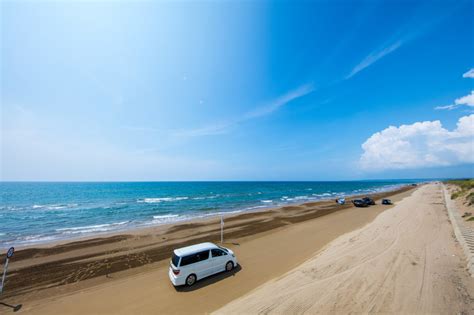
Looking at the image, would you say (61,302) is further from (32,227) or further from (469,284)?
(32,227)

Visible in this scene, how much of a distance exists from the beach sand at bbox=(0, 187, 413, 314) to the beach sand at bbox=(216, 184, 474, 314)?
134 centimetres

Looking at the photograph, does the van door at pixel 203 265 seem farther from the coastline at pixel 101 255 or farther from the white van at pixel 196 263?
the coastline at pixel 101 255

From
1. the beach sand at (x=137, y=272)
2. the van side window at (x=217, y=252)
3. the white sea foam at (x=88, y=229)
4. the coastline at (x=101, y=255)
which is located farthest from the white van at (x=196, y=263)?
the white sea foam at (x=88, y=229)

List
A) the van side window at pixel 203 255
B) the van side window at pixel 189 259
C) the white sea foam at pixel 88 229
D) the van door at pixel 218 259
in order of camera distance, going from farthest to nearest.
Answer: the white sea foam at pixel 88 229
the van door at pixel 218 259
the van side window at pixel 203 255
the van side window at pixel 189 259

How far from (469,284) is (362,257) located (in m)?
4.03

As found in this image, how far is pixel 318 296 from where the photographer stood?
24.5 feet

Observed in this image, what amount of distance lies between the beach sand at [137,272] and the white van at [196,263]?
41 cm

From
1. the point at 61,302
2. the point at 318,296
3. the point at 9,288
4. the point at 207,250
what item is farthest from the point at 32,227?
the point at 318,296

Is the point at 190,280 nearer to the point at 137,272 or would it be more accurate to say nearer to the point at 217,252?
the point at 217,252

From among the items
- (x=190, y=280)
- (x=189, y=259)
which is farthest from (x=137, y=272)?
(x=189, y=259)

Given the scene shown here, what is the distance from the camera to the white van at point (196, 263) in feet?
28.9

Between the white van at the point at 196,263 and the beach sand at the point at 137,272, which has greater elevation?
the white van at the point at 196,263

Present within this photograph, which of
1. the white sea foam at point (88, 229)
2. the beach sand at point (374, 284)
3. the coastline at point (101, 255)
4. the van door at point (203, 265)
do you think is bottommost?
the white sea foam at point (88, 229)

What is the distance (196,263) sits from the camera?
9.23 meters
